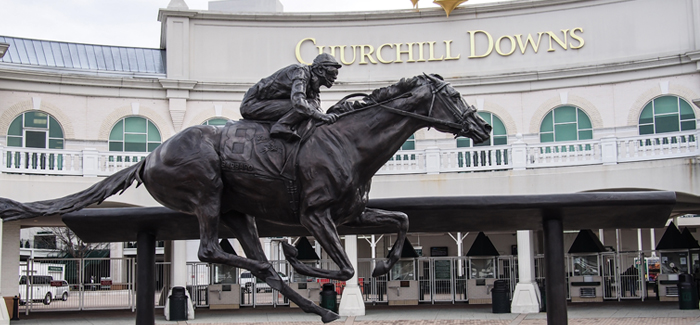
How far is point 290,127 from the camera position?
6.20m

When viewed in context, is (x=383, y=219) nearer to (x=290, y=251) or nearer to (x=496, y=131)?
(x=290, y=251)

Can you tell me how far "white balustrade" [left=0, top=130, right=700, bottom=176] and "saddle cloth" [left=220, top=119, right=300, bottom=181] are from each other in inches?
673

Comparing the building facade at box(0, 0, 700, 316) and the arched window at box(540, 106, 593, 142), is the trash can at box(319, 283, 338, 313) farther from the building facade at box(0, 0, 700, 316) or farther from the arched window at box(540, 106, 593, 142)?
the arched window at box(540, 106, 593, 142)

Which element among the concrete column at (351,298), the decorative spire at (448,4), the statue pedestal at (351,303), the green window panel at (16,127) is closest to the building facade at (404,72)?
the green window panel at (16,127)

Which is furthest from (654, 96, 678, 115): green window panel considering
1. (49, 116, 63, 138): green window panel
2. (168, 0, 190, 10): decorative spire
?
(49, 116, 63, 138): green window panel

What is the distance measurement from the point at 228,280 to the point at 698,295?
589 inches

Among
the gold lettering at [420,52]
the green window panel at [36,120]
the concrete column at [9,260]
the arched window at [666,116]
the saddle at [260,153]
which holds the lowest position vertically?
the concrete column at [9,260]

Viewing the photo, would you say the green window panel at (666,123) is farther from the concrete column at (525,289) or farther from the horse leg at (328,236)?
the horse leg at (328,236)

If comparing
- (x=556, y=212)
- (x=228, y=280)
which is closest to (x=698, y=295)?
(x=228, y=280)

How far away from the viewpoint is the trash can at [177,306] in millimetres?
23391

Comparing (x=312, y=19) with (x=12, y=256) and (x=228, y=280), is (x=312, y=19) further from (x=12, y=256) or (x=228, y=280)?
(x=12, y=256)

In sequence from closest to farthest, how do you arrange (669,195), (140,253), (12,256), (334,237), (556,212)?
(334,237) < (669,195) < (556,212) < (140,253) < (12,256)

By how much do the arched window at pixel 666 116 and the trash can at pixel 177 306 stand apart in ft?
51.3

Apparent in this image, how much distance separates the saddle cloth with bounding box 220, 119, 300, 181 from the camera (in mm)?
6148
